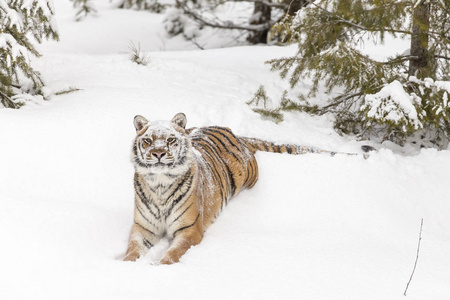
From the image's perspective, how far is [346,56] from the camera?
5891 millimetres

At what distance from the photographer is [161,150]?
406 centimetres

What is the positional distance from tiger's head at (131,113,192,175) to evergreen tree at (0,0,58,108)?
2.46 metres

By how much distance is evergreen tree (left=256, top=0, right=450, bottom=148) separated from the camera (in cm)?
548

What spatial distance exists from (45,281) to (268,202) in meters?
2.37

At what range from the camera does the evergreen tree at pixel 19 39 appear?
5.83m

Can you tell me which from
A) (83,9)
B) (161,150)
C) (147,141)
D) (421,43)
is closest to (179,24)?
(83,9)

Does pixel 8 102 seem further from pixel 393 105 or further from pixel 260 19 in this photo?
pixel 260 19

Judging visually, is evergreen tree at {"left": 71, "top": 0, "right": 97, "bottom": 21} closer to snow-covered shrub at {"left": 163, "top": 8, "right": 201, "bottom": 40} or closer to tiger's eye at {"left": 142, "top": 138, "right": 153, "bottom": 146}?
snow-covered shrub at {"left": 163, "top": 8, "right": 201, "bottom": 40}

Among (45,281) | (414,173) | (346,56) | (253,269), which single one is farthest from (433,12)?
(45,281)

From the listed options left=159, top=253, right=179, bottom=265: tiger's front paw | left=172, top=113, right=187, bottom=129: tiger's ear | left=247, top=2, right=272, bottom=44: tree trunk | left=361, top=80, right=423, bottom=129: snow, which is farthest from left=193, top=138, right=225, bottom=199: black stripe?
left=247, top=2, right=272, bottom=44: tree trunk

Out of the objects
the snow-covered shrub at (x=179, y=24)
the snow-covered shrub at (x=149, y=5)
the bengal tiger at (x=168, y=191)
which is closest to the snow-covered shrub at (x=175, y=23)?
the snow-covered shrub at (x=179, y=24)

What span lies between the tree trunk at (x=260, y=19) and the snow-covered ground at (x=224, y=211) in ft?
11.7

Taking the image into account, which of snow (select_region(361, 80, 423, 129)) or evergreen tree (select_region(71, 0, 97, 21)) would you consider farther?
evergreen tree (select_region(71, 0, 97, 21))

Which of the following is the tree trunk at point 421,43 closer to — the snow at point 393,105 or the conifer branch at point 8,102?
the snow at point 393,105
